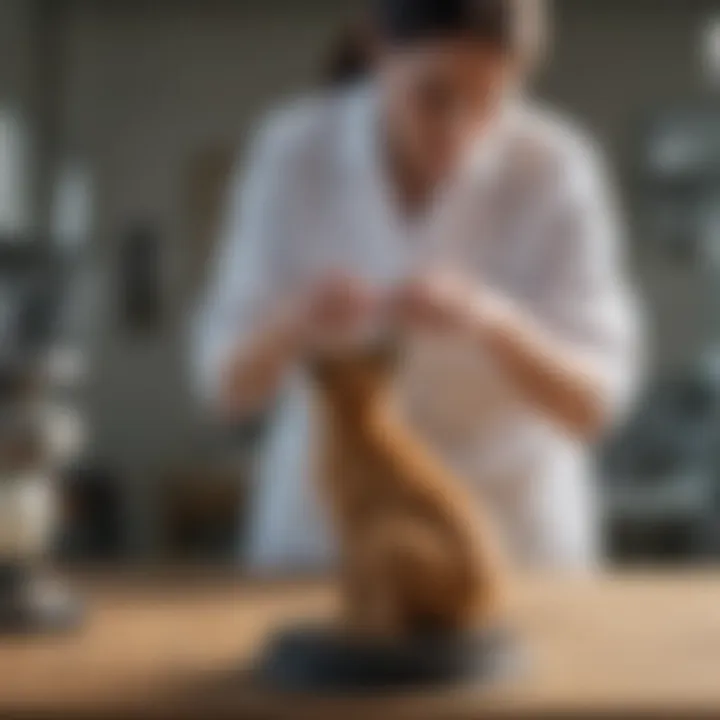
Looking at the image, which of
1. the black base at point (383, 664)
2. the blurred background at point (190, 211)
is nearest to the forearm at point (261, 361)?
the black base at point (383, 664)

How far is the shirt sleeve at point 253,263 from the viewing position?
114 centimetres

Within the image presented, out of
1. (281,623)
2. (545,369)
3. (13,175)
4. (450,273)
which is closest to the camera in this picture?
(281,623)

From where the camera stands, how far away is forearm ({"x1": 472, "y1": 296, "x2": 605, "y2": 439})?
107 cm

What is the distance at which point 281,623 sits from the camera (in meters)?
0.94

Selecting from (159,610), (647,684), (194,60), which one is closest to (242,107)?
(194,60)

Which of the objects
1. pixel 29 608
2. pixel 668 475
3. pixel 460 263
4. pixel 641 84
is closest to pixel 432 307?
pixel 460 263

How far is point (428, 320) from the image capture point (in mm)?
1038

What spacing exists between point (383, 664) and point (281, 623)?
0.13 m

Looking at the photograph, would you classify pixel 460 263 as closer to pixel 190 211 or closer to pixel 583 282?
pixel 583 282

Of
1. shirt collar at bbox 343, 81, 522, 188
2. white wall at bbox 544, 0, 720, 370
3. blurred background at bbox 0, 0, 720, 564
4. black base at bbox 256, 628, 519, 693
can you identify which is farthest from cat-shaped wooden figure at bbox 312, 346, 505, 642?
white wall at bbox 544, 0, 720, 370

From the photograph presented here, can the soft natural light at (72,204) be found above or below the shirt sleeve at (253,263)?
above

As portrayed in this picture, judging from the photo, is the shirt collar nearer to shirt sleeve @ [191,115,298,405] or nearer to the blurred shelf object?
shirt sleeve @ [191,115,298,405]

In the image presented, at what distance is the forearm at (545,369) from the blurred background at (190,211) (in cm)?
62

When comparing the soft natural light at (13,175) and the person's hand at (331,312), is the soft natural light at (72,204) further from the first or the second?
the person's hand at (331,312)
